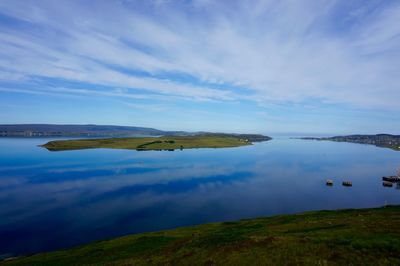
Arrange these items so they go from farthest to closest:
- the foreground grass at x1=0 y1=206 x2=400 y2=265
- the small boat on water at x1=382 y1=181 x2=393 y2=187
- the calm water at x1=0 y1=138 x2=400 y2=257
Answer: the small boat on water at x1=382 y1=181 x2=393 y2=187
the calm water at x1=0 y1=138 x2=400 y2=257
the foreground grass at x1=0 y1=206 x2=400 y2=265

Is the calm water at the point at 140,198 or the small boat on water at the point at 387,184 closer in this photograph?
the calm water at the point at 140,198

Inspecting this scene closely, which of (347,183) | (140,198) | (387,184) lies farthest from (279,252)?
(387,184)

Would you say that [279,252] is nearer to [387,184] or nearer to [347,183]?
[347,183]

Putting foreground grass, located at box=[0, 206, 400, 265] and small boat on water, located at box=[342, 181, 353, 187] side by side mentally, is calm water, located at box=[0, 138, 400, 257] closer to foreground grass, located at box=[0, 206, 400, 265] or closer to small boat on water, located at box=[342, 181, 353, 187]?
small boat on water, located at box=[342, 181, 353, 187]

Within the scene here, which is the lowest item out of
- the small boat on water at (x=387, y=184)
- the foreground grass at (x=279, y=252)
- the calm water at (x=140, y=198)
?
the calm water at (x=140, y=198)

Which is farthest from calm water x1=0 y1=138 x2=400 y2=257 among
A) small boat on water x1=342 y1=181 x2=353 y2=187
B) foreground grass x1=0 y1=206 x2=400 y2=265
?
foreground grass x1=0 y1=206 x2=400 y2=265

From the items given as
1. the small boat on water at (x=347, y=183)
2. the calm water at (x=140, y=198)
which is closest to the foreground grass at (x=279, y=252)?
the calm water at (x=140, y=198)

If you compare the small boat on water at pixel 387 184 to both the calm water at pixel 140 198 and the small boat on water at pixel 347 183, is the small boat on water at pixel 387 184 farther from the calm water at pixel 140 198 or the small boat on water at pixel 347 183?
the small boat on water at pixel 347 183

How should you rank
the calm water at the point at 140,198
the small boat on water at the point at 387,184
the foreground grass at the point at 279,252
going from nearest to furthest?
the foreground grass at the point at 279,252 < the calm water at the point at 140,198 < the small boat on water at the point at 387,184

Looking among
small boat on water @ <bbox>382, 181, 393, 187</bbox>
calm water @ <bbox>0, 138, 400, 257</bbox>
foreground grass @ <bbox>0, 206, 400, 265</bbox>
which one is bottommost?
calm water @ <bbox>0, 138, 400, 257</bbox>

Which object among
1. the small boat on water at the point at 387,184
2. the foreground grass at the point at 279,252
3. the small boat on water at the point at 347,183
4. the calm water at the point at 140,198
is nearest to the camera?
the foreground grass at the point at 279,252

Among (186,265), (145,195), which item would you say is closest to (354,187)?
(145,195)

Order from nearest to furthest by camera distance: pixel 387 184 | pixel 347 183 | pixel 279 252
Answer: pixel 279 252
pixel 347 183
pixel 387 184

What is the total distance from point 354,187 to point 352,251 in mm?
84907
